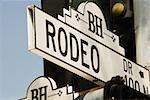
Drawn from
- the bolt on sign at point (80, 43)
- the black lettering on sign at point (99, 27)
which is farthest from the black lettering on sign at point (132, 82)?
the black lettering on sign at point (99, 27)

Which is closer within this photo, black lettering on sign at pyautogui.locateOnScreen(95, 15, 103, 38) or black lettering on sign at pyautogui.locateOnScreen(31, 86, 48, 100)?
black lettering on sign at pyautogui.locateOnScreen(95, 15, 103, 38)

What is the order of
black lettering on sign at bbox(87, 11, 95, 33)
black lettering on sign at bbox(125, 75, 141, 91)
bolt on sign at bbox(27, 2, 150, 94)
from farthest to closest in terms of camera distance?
black lettering on sign at bbox(125, 75, 141, 91) < black lettering on sign at bbox(87, 11, 95, 33) < bolt on sign at bbox(27, 2, 150, 94)

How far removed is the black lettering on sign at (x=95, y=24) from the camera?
204 centimetres

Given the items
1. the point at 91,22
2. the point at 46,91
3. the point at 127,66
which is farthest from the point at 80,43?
the point at 46,91

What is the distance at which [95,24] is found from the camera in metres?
2.08

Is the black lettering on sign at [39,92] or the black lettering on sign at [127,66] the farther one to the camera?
the black lettering on sign at [39,92]

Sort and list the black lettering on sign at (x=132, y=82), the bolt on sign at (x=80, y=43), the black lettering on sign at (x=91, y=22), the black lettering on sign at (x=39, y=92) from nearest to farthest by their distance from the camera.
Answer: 1. the bolt on sign at (x=80, y=43)
2. the black lettering on sign at (x=91, y=22)
3. the black lettering on sign at (x=132, y=82)
4. the black lettering on sign at (x=39, y=92)

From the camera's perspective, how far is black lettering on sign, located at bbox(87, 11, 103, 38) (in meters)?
2.04

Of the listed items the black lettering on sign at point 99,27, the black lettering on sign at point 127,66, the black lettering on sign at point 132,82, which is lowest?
the black lettering on sign at point 132,82

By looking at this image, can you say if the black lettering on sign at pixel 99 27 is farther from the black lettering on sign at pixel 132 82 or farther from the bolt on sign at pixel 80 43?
the black lettering on sign at pixel 132 82

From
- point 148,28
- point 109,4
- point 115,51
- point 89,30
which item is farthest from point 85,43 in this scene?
point 109,4

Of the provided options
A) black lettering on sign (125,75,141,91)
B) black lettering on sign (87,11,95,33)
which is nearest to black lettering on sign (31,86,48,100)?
black lettering on sign (125,75,141,91)

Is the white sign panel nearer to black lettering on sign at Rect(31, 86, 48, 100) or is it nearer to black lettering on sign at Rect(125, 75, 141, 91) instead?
black lettering on sign at Rect(31, 86, 48, 100)

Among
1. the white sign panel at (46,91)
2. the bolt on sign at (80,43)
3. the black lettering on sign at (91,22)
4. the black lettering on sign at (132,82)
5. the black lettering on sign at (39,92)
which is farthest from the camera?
the black lettering on sign at (39,92)
